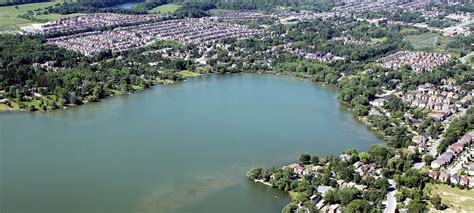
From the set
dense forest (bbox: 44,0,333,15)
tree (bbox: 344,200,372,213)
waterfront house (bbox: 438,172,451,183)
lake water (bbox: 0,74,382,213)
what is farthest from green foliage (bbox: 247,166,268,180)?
dense forest (bbox: 44,0,333,15)

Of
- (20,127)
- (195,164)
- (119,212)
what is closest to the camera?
(119,212)

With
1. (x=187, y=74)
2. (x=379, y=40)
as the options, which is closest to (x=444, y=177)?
(x=187, y=74)

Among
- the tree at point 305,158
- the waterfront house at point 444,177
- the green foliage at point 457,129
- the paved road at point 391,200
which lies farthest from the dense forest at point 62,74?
the waterfront house at point 444,177

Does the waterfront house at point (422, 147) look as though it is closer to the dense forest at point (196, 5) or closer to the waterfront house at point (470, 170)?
the waterfront house at point (470, 170)

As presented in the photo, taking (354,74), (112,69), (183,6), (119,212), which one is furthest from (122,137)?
(183,6)

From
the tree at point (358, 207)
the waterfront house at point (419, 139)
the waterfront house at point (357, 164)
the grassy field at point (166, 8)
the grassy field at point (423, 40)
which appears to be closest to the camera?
the tree at point (358, 207)

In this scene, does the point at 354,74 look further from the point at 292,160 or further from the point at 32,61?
the point at 32,61

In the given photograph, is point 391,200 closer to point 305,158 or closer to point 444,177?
point 444,177
